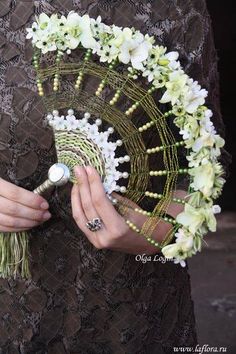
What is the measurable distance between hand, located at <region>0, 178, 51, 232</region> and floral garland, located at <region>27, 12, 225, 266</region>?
0.26m

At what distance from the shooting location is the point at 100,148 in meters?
1.30

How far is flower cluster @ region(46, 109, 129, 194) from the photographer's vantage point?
1.29m

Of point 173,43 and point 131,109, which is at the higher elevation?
point 173,43

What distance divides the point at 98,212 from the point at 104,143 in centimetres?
13

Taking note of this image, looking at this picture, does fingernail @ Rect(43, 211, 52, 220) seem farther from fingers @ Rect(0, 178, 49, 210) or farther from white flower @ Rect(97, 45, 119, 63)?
white flower @ Rect(97, 45, 119, 63)

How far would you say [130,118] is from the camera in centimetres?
136

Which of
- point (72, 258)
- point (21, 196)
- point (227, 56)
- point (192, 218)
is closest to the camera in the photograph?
point (192, 218)

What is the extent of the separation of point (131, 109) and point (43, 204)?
0.82 feet

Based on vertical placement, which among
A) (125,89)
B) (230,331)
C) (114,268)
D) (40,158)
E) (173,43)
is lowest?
(230,331)

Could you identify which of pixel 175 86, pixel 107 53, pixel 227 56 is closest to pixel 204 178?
pixel 175 86

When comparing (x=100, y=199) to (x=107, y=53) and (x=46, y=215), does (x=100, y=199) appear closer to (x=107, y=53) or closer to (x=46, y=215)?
(x=46, y=215)

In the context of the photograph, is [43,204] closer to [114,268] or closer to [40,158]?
[40,158]

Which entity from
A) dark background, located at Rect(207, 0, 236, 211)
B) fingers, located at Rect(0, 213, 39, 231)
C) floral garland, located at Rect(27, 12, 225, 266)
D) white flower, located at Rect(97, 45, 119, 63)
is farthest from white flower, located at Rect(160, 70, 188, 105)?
dark background, located at Rect(207, 0, 236, 211)

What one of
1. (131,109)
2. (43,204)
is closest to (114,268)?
(43,204)
